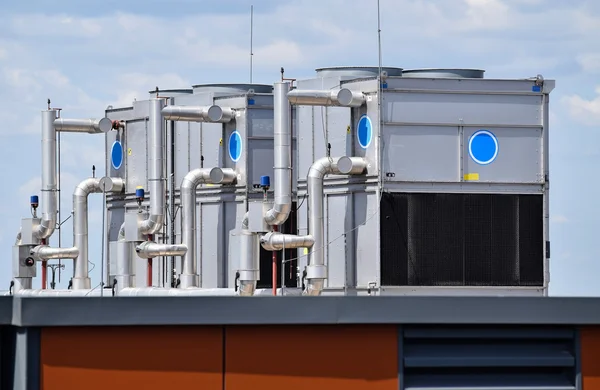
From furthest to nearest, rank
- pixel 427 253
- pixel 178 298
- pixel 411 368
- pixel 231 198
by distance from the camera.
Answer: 1. pixel 231 198
2. pixel 427 253
3. pixel 411 368
4. pixel 178 298

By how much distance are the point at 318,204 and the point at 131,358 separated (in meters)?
12.8

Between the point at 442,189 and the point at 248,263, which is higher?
the point at 442,189

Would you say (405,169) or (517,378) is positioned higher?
(405,169)

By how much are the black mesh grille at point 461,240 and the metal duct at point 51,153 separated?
841cm

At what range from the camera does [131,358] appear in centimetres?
775

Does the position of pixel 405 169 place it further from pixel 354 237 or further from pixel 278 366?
pixel 278 366

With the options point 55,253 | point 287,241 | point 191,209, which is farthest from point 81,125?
point 287,241

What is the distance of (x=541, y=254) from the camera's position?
21125 millimetres

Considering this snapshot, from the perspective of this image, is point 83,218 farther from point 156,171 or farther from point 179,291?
point 179,291

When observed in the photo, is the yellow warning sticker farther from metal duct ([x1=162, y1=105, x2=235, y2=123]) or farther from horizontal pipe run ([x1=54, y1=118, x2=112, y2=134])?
horizontal pipe run ([x1=54, y1=118, x2=112, y2=134])

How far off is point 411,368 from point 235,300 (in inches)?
53.2


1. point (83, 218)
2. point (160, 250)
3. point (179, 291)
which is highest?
point (83, 218)

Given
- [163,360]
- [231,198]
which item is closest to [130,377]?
[163,360]

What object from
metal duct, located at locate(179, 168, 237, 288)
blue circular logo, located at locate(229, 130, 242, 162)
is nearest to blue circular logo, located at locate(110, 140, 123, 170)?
metal duct, located at locate(179, 168, 237, 288)
